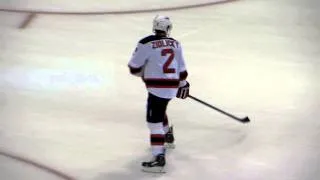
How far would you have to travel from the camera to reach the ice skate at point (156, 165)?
170 inches

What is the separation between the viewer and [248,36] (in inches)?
258

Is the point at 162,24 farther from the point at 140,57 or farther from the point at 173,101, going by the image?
the point at 173,101

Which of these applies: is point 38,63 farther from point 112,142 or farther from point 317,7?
point 317,7

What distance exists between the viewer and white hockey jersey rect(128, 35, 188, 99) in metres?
4.20

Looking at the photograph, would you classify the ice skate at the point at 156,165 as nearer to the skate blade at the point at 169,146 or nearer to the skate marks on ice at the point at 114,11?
the skate blade at the point at 169,146

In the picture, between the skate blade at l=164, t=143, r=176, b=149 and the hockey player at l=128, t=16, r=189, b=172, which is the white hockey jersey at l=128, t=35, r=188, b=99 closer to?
the hockey player at l=128, t=16, r=189, b=172

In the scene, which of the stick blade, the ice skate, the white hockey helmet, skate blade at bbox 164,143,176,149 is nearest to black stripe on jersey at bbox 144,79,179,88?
the white hockey helmet

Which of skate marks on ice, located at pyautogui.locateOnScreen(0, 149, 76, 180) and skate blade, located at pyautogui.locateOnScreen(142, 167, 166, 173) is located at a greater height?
skate blade, located at pyautogui.locateOnScreen(142, 167, 166, 173)

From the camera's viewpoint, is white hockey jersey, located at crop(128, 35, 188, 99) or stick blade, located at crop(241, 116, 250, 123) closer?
white hockey jersey, located at crop(128, 35, 188, 99)

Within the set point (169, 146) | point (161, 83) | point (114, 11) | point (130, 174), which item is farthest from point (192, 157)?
point (114, 11)

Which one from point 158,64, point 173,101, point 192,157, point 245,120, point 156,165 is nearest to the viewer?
point 158,64

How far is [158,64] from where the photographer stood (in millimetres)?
4203

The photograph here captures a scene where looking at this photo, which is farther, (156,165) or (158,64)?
(156,165)

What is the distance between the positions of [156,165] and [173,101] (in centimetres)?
105
